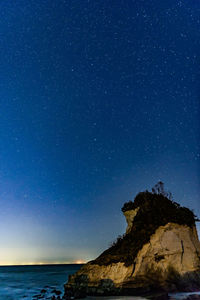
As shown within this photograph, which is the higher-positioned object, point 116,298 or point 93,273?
point 93,273

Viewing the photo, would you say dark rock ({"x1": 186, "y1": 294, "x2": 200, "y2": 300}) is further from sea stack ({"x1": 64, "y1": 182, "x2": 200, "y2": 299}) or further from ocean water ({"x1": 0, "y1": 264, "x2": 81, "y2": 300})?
ocean water ({"x1": 0, "y1": 264, "x2": 81, "y2": 300})

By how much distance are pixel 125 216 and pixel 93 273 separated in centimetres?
722

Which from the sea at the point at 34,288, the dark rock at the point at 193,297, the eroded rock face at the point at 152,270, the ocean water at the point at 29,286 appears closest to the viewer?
the dark rock at the point at 193,297

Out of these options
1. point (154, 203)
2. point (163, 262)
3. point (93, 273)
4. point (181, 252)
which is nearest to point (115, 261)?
point (93, 273)

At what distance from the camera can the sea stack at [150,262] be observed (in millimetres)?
19031

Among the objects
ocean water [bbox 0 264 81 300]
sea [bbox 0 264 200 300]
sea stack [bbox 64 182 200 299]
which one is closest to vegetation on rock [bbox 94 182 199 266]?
sea stack [bbox 64 182 200 299]

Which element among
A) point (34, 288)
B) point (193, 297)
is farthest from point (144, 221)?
point (34, 288)

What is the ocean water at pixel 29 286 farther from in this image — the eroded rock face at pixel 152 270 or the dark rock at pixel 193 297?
the dark rock at pixel 193 297

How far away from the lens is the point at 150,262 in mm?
19766

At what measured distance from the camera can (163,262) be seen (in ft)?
64.9

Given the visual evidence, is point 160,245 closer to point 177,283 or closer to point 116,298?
point 177,283

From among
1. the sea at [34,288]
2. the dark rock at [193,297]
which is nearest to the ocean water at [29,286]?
the sea at [34,288]

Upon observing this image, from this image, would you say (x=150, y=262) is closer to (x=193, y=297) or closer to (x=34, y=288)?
(x=193, y=297)

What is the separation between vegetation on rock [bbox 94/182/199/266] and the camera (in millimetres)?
20547
